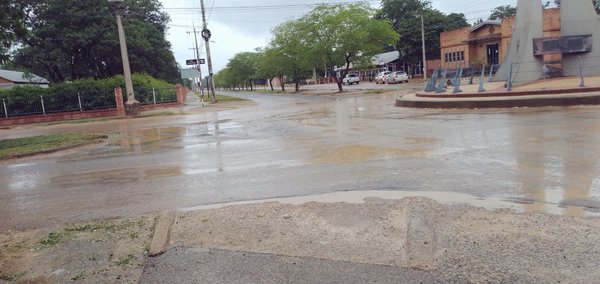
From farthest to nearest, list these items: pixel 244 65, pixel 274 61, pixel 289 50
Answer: pixel 244 65 → pixel 274 61 → pixel 289 50

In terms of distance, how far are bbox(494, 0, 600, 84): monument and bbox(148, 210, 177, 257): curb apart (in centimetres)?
2034

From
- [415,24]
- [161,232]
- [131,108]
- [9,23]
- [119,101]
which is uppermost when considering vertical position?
[415,24]

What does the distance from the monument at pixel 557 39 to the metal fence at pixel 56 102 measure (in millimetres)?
24974

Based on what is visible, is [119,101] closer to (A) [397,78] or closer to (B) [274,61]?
(B) [274,61]

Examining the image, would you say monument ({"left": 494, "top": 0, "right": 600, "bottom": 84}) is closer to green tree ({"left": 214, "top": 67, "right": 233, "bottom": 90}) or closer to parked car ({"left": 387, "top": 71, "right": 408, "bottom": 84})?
parked car ({"left": 387, "top": 71, "right": 408, "bottom": 84})

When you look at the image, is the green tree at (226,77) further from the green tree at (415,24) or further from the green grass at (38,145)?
the green grass at (38,145)

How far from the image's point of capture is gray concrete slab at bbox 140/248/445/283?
3789mm

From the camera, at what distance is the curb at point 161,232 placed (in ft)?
15.0

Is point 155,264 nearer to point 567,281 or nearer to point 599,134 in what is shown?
point 567,281

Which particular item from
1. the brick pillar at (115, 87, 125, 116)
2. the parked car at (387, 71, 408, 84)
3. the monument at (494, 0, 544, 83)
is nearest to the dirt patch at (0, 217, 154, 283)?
the monument at (494, 0, 544, 83)

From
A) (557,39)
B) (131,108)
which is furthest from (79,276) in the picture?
(131,108)

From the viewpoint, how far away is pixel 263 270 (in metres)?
4.03

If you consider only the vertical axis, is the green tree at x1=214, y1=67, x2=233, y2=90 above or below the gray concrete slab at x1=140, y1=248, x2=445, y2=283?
above

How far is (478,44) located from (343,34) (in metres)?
26.7
